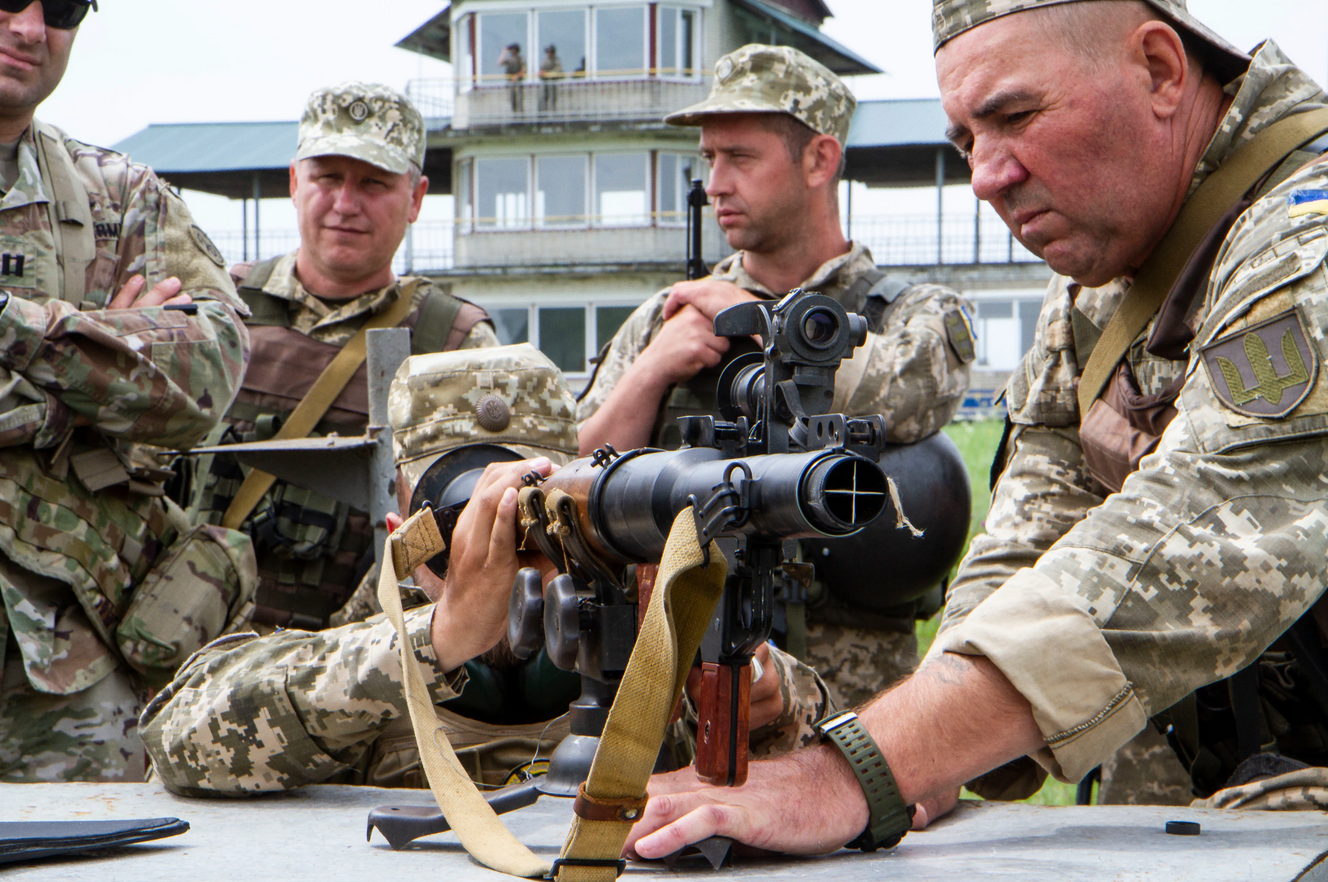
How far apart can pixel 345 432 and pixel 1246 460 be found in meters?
2.80

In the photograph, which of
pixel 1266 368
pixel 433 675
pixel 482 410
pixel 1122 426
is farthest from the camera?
pixel 482 410

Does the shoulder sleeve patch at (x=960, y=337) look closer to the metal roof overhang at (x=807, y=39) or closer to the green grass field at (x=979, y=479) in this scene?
the green grass field at (x=979, y=479)

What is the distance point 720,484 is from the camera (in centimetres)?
150

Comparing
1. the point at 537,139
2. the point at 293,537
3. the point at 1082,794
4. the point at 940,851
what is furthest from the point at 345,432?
the point at 537,139

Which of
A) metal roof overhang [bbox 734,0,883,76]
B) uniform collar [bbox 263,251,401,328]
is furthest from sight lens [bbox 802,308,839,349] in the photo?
metal roof overhang [bbox 734,0,883,76]

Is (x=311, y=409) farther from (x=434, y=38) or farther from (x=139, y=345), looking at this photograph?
(x=434, y=38)

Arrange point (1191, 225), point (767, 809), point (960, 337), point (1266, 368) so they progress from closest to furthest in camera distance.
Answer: point (767, 809), point (1266, 368), point (1191, 225), point (960, 337)

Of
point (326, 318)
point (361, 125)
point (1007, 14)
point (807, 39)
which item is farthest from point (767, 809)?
point (807, 39)

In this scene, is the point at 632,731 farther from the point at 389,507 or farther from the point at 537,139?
the point at 537,139

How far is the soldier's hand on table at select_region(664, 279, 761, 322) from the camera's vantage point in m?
3.72

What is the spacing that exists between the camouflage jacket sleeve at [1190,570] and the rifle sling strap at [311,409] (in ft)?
8.34

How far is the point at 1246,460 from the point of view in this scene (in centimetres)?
188

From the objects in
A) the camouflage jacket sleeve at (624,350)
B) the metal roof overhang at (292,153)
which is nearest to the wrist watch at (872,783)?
the camouflage jacket sleeve at (624,350)

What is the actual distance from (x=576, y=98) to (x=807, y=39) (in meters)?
5.72
